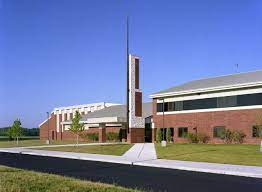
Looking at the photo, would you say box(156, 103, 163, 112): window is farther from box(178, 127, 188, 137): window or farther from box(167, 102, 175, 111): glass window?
box(178, 127, 188, 137): window

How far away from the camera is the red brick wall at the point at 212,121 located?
39.7m

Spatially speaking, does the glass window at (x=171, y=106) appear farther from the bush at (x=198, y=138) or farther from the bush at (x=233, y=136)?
the bush at (x=233, y=136)

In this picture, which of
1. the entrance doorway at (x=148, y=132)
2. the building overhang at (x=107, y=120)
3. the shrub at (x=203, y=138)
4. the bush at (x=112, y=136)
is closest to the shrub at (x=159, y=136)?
the entrance doorway at (x=148, y=132)

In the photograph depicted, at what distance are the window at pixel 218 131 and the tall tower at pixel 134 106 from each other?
34.2 feet

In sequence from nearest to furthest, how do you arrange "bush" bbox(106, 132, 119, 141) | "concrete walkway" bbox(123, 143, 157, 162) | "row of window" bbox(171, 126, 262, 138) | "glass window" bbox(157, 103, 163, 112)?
"concrete walkway" bbox(123, 143, 157, 162) → "row of window" bbox(171, 126, 262, 138) → "glass window" bbox(157, 103, 163, 112) → "bush" bbox(106, 132, 119, 141)

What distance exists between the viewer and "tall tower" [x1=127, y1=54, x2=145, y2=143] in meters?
49.3

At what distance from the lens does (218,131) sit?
43.2 metres

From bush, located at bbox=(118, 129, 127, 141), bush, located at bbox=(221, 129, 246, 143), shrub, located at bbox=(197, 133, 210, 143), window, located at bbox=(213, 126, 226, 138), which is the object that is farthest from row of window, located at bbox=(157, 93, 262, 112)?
bush, located at bbox=(118, 129, 127, 141)

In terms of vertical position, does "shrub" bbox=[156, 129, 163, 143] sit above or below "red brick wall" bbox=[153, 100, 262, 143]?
below

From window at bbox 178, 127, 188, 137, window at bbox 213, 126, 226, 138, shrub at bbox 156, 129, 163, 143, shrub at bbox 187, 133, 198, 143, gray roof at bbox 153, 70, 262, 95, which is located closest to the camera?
gray roof at bbox 153, 70, 262, 95

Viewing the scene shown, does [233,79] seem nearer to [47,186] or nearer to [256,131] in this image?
[256,131]

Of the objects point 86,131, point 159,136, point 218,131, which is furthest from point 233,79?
point 86,131

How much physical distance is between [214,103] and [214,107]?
0.45m

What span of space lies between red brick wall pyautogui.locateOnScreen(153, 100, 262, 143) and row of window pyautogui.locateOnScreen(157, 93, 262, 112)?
742mm
